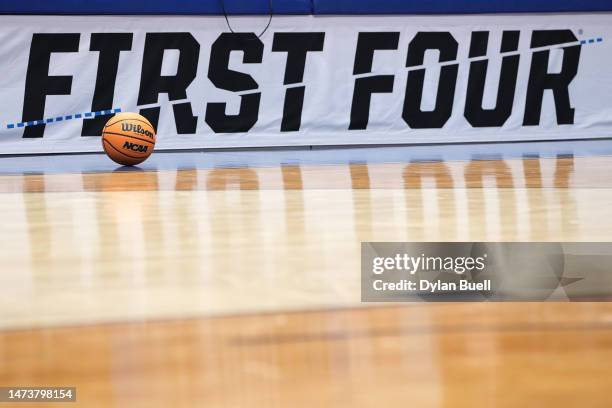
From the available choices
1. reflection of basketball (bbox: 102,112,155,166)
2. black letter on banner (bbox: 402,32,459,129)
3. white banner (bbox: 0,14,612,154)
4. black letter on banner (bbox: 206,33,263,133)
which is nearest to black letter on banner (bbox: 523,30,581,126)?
white banner (bbox: 0,14,612,154)

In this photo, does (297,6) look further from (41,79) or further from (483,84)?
(41,79)

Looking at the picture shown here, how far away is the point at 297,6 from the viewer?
6.21 m

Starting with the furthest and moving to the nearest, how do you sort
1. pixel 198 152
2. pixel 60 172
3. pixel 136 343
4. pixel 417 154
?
pixel 198 152 < pixel 417 154 < pixel 60 172 < pixel 136 343

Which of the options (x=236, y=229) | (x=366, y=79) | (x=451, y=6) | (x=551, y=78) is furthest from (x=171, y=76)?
(x=236, y=229)

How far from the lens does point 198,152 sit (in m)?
6.08

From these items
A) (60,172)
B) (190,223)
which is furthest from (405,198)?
(60,172)

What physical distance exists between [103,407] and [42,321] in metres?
0.34

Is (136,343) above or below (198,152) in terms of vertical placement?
below

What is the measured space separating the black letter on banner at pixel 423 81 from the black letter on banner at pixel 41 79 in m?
2.44

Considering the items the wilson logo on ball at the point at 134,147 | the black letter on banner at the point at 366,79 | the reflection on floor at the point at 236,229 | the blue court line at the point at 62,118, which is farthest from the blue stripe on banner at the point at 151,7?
the reflection on floor at the point at 236,229

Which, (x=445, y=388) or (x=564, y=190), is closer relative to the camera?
(x=445, y=388)

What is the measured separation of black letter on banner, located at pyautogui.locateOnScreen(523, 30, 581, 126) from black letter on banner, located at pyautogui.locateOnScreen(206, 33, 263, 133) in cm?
212

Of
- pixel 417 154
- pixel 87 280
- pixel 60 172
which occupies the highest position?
pixel 417 154

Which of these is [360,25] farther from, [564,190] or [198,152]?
[564,190]
